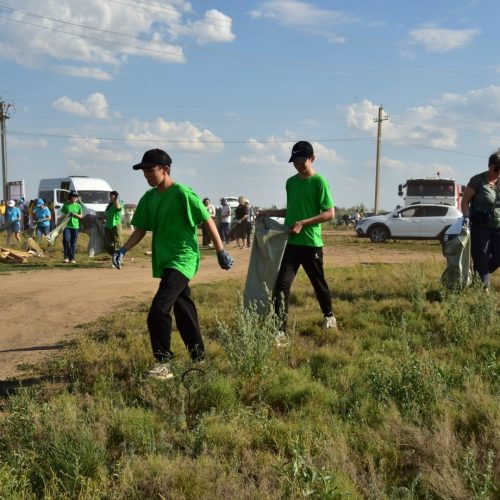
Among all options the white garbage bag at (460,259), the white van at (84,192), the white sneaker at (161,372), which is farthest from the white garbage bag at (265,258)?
the white van at (84,192)

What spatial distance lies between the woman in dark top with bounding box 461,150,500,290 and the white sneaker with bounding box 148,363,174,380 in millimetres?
3921

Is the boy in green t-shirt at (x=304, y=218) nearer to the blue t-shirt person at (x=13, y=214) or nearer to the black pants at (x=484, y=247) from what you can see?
the black pants at (x=484, y=247)

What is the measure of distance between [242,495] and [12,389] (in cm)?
277

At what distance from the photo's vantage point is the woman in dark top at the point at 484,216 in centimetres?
721

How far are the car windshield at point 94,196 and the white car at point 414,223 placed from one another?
517 inches

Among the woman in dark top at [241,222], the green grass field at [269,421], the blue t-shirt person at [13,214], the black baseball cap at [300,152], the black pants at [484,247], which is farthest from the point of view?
the woman in dark top at [241,222]

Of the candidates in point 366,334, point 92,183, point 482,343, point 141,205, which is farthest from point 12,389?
point 92,183

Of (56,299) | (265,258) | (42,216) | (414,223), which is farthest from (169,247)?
(414,223)

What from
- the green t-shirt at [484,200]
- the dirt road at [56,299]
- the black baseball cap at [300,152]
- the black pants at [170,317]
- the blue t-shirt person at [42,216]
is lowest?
the dirt road at [56,299]

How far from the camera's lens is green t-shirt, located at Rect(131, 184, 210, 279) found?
515cm

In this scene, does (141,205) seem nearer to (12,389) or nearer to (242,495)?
(12,389)

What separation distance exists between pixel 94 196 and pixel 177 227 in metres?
27.7

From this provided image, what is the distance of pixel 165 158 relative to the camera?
5215 mm

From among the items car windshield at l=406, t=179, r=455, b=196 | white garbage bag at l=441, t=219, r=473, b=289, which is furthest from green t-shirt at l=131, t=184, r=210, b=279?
car windshield at l=406, t=179, r=455, b=196
